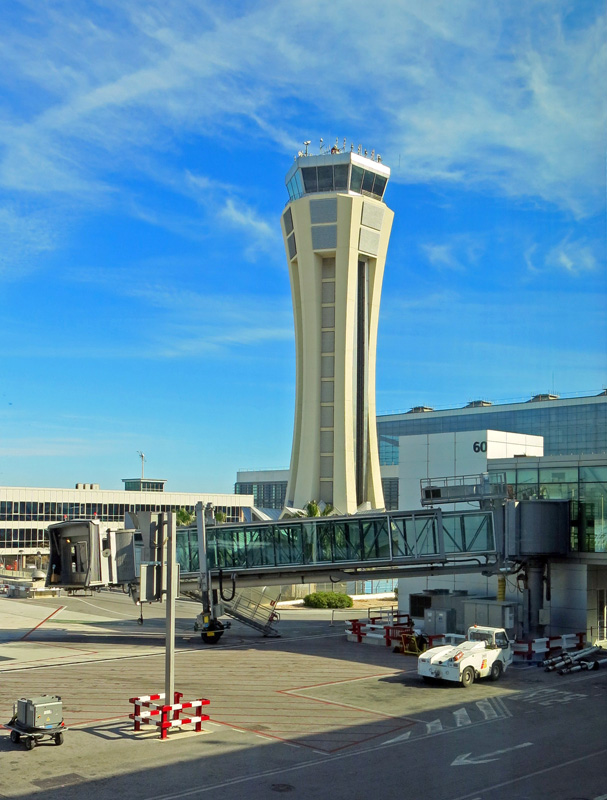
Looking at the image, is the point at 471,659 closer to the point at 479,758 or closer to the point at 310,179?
the point at 479,758

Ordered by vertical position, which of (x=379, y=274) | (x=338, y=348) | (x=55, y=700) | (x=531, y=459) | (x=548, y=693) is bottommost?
(x=548, y=693)

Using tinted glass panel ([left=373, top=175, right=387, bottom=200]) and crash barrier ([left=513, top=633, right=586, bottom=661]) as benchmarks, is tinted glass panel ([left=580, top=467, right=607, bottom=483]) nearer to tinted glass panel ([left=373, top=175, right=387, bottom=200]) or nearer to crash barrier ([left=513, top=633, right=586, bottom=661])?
crash barrier ([left=513, top=633, right=586, bottom=661])

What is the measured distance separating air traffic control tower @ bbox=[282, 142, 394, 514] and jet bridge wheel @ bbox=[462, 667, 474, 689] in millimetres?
60883

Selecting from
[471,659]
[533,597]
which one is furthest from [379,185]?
[471,659]

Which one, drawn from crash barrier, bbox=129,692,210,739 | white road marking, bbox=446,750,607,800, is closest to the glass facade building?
white road marking, bbox=446,750,607,800

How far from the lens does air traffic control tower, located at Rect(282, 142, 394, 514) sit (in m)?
96.0

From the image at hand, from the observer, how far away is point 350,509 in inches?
3755

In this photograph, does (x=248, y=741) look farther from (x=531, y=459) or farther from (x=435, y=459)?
(x=435, y=459)

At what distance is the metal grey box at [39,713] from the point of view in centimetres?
2350

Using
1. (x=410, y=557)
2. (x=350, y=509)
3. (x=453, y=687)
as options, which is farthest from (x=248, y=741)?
(x=350, y=509)

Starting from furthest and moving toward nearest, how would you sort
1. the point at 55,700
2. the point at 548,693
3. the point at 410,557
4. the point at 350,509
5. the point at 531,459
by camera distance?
the point at 350,509
the point at 531,459
the point at 410,557
the point at 548,693
the point at 55,700

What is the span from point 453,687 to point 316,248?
228ft

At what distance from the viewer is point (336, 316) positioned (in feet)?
318

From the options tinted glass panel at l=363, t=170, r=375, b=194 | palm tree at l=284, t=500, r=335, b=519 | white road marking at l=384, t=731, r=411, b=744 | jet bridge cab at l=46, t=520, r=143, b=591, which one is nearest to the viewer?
white road marking at l=384, t=731, r=411, b=744
